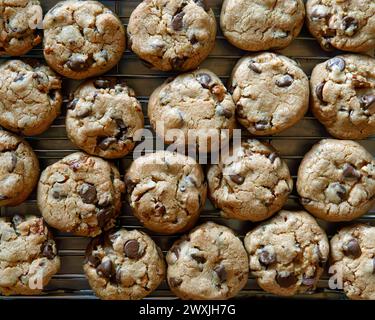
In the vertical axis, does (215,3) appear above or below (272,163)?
above

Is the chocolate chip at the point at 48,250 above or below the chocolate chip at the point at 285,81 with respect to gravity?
below

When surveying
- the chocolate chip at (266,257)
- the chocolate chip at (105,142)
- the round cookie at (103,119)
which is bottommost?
the chocolate chip at (266,257)

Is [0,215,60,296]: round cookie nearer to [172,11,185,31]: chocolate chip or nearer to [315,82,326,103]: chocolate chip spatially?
[172,11,185,31]: chocolate chip

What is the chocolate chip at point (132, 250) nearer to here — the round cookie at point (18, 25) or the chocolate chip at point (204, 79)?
the chocolate chip at point (204, 79)

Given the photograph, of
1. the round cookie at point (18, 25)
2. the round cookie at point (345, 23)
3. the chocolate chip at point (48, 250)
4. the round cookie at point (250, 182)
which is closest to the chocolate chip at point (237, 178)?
the round cookie at point (250, 182)
